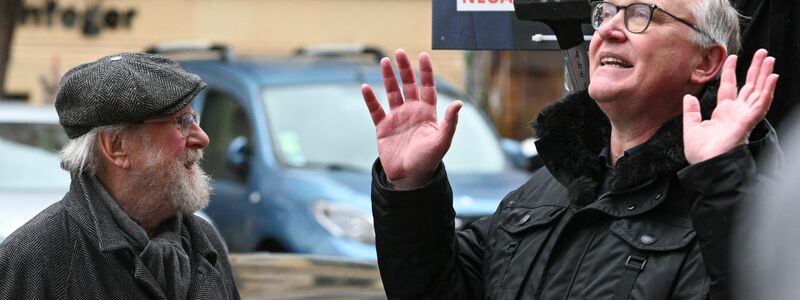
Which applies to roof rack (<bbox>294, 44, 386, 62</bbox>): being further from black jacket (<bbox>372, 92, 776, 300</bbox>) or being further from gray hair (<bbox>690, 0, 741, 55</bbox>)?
gray hair (<bbox>690, 0, 741, 55</bbox>)

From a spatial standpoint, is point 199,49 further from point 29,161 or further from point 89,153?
point 89,153

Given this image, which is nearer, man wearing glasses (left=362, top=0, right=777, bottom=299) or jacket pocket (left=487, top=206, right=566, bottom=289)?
man wearing glasses (left=362, top=0, right=777, bottom=299)

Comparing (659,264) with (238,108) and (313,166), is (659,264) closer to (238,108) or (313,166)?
(313,166)

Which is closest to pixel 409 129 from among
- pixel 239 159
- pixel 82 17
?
pixel 239 159

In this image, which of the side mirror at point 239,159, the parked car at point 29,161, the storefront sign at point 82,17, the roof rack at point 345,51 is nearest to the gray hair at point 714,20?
the parked car at point 29,161

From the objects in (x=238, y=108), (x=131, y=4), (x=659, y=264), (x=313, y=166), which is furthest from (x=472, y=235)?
(x=131, y=4)

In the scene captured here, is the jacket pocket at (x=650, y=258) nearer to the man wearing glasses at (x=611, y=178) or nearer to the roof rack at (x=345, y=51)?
the man wearing glasses at (x=611, y=178)

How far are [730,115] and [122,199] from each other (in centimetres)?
151

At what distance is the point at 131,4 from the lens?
23.5 meters

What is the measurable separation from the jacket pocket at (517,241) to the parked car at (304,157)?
5.21 metres

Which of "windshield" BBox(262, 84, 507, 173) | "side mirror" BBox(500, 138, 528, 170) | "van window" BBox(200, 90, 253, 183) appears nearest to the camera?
"windshield" BBox(262, 84, 507, 173)

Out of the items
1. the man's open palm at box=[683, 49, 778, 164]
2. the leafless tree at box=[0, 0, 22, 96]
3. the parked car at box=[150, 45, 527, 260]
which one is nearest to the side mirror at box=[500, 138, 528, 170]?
the parked car at box=[150, 45, 527, 260]

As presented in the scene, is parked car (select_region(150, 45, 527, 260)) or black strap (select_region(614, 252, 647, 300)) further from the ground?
black strap (select_region(614, 252, 647, 300))

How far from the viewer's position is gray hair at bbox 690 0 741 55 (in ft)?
11.1
